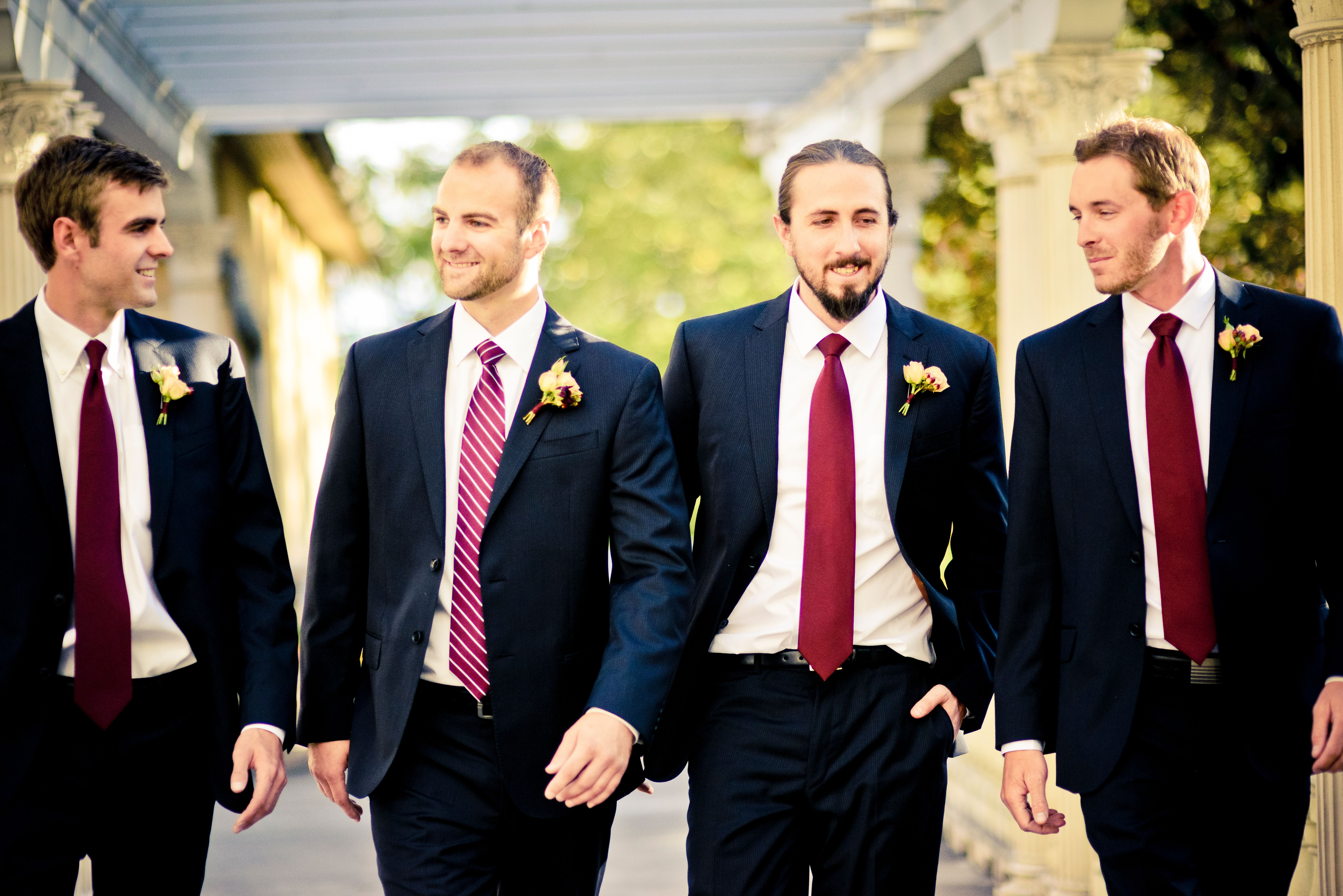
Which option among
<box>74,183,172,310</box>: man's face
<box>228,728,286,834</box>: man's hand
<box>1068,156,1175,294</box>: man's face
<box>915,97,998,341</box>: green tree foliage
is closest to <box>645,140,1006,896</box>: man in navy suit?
<box>1068,156,1175,294</box>: man's face

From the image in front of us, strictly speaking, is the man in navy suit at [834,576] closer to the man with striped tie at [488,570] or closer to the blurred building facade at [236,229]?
the man with striped tie at [488,570]

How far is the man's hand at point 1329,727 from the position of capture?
314 cm

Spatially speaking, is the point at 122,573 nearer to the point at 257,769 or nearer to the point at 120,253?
the point at 257,769

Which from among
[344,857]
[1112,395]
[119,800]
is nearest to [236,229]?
[344,857]

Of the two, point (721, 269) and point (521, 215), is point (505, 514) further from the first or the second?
point (721, 269)

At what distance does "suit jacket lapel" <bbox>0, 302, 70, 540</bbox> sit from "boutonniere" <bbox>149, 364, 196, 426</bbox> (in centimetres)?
22

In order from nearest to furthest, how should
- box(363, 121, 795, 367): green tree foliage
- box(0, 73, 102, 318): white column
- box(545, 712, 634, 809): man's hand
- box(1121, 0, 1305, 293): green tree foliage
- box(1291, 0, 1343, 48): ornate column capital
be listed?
box(545, 712, 634, 809): man's hand → box(1291, 0, 1343, 48): ornate column capital → box(0, 73, 102, 318): white column → box(1121, 0, 1305, 293): green tree foliage → box(363, 121, 795, 367): green tree foliage

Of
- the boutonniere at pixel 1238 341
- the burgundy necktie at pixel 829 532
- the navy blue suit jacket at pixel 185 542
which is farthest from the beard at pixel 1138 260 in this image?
the navy blue suit jacket at pixel 185 542

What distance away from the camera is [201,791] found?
328 cm

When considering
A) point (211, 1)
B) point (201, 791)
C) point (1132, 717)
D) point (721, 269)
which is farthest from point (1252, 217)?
point (721, 269)

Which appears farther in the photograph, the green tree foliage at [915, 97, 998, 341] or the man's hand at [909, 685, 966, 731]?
the green tree foliage at [915, 97, 998, 341]

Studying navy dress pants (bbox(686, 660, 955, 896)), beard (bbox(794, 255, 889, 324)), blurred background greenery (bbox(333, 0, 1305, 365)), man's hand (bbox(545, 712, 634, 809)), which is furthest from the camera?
blurred background greenery (bbox(333, 0, 1305, 365))

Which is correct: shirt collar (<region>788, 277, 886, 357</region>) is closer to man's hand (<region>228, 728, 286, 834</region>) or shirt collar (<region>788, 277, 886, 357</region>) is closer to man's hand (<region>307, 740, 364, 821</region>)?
man's hand (<region>307, 740, 364, 821</region>)

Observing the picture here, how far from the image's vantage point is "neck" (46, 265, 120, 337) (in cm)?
329
